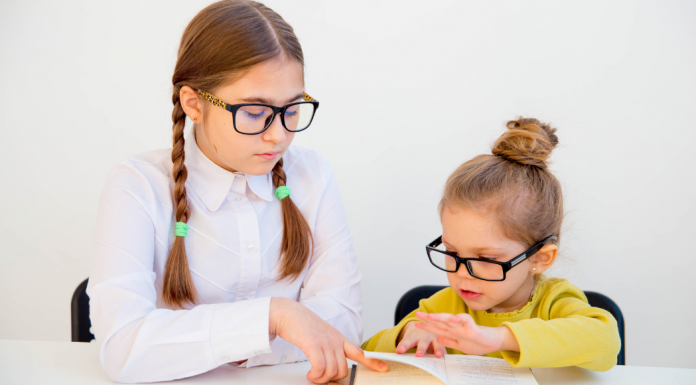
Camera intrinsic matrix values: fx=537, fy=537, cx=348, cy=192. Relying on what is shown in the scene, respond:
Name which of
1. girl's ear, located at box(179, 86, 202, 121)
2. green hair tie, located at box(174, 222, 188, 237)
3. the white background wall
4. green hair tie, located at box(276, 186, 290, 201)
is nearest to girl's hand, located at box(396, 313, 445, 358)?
green hair tie, located at box(276, 186, 290, 201)

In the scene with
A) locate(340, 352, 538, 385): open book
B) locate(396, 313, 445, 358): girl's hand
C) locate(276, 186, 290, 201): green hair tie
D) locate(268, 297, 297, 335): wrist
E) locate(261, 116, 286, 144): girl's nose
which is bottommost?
locate(396, 313, 445, 358): girl's hand

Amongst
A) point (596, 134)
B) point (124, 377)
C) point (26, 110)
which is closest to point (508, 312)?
point (124, 377)

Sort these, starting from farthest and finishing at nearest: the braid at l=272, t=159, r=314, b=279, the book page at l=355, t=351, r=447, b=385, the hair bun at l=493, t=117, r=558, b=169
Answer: the braid at l=272, t=159, r=314, b=279
the hair bun at l=493, t=117, r=558, b=169
the book page at l=355, t=351, r=447, b=385

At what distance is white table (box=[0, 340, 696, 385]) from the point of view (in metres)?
1.15

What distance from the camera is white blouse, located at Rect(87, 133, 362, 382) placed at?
112cm

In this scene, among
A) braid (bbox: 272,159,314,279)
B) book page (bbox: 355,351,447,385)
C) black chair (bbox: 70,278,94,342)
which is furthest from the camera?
black chair (bbox: 70,278,94,342)

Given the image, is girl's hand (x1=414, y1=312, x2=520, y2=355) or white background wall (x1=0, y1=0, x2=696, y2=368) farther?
white background wall (x1=0, y1=0, x2=696, y2=368)

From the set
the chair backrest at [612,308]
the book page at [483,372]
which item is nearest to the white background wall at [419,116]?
the chair backrest at [612,308]

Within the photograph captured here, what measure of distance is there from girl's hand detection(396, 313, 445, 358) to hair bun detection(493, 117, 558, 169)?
498mm

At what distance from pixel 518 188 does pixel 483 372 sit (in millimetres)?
473

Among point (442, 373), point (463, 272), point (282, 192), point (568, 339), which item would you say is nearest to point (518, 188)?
point (463, 272)

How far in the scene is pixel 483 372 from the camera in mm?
1111

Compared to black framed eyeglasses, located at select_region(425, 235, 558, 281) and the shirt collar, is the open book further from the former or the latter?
the shirt collar

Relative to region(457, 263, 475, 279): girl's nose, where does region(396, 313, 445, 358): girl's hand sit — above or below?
below
